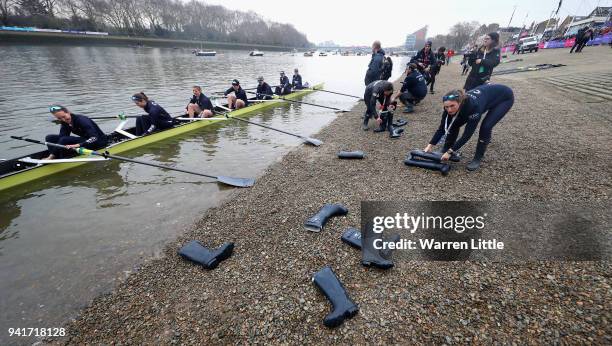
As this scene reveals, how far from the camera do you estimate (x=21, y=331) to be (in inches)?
134

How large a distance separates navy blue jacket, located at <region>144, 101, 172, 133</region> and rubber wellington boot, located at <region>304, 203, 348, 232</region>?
7.97 metres

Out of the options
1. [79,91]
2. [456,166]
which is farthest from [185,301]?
[79,91]

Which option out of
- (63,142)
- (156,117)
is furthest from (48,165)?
(156,117)

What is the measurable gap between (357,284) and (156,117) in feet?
31.4

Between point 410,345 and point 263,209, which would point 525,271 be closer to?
point 410,345

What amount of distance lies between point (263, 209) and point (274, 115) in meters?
10.7

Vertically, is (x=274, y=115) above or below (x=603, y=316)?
below

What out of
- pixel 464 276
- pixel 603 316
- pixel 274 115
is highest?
pixel 603 316

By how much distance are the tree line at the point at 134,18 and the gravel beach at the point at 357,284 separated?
9618 centimetres

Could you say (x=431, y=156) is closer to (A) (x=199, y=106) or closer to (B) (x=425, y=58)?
(A) (x=199, y=106)

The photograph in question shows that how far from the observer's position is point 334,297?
3186 mm

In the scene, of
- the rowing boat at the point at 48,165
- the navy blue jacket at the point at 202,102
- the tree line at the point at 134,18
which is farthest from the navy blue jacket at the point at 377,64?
the tree line at the point at 134,18

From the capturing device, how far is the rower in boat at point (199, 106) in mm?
11547

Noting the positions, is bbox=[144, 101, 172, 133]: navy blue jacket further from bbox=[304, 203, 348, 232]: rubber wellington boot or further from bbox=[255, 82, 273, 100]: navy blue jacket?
bbox=[304, 203, 348, 232]: rubber wellington boot
